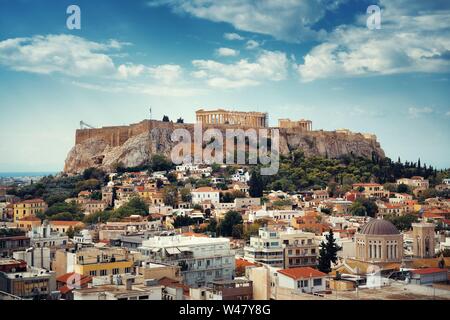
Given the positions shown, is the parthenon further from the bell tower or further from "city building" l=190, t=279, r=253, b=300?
"city building" l=190, t=279, r=253, b=300

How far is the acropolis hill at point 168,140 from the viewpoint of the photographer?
87.5 ft

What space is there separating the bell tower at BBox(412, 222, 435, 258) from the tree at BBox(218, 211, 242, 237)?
398cm

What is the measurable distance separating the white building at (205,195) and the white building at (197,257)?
948 centimetres

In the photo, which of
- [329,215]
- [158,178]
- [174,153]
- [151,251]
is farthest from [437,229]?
[174,153]

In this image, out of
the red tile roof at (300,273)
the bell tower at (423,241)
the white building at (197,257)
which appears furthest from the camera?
the bell tower at (423,241)

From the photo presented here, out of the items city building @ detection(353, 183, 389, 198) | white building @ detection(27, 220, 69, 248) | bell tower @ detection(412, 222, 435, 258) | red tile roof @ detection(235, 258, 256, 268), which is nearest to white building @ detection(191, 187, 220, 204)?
city building @ detection(353, 183, 389, 198)

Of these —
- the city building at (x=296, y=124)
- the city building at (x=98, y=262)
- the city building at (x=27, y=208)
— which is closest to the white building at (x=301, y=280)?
the city building at (x=98, y=262)

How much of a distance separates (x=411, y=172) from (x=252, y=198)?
22.3 feet

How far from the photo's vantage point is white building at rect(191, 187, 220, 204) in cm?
2106

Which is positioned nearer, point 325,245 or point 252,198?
point 325,245

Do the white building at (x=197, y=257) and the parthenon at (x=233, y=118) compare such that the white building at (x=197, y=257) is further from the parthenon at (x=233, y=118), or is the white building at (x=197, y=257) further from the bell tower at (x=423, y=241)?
the parthenon at (x=233, y=118)

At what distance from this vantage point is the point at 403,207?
2022cm

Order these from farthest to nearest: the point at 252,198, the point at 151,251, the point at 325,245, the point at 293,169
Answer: the point at 293,169 → the point at 252,198 → the point at 325,245 → the point at 151,251
